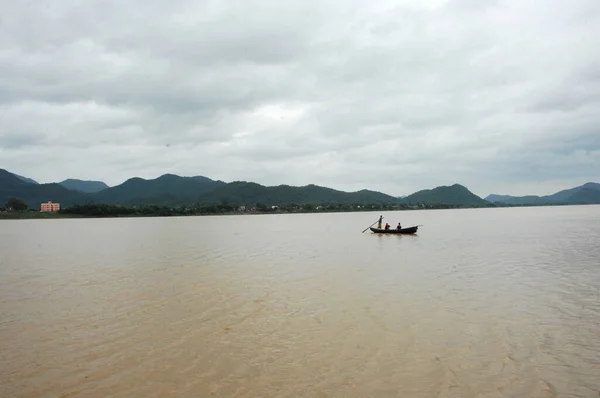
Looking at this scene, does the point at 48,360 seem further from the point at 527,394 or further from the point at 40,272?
the point at 40,272

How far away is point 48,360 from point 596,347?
48.7 ft

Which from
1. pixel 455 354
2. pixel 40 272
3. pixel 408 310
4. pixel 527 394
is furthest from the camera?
pixel 40 272

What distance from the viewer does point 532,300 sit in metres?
16.7

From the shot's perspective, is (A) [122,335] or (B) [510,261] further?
(B) [510,261]

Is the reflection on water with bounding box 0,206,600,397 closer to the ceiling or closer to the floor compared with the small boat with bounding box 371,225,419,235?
closer to the floor

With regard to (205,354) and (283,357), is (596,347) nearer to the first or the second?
(283,357)

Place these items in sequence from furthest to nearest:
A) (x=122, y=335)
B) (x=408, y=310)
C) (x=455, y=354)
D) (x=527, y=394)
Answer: (x=408, y=310) < (x=122, y=335) < (x=455, y=354) < (x=527, y=394)

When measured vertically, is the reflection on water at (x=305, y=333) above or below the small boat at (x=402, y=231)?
below

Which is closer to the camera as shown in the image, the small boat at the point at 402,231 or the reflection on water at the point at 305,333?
the reflection on water at the point at 305,333

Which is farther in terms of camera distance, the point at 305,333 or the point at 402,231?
the point at 402,231

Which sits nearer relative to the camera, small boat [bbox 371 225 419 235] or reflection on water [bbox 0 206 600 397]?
reflection on water [bbox 0 206 600 397]

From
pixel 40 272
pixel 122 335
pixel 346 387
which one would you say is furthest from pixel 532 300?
pixel 40 272

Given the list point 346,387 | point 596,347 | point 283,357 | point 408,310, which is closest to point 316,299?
point 408,310

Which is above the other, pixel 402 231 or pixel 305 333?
pixel 402 231
